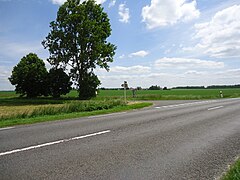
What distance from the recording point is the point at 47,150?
630cm

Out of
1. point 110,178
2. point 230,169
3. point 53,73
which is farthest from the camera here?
point 53,73

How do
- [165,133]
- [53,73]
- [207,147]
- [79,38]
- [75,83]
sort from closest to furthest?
1. [207,147]
2. [165,133]
3. [79,38]
4. [75,83]
5. [53,73]

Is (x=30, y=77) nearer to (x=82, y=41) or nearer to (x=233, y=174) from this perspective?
(x=82, y=41)

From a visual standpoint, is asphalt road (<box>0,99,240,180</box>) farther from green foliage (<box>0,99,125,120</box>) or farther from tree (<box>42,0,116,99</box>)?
tree (<box>42,0,116,99</box>)

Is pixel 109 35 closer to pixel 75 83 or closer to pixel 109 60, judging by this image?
pixel 109 60

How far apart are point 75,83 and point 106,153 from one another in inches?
1504

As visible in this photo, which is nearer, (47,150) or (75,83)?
(47,150)

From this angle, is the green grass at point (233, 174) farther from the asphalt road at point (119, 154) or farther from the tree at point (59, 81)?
the tree at point (59, 81)

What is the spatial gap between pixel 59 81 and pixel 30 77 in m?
8.40

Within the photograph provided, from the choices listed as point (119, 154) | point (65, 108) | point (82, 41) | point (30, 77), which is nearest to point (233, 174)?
point (119, 154)

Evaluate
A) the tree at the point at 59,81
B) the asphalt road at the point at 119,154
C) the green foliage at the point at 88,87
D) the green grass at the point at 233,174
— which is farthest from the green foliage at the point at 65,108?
the tree at the point at 59,81

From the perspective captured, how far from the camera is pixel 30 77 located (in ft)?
169

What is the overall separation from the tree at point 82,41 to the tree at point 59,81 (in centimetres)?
432

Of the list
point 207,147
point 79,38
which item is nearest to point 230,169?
point 207,147
